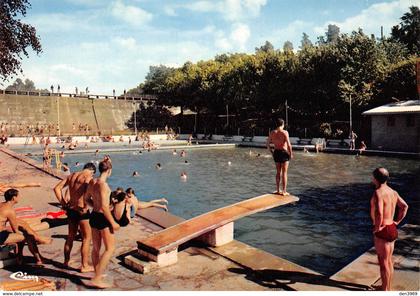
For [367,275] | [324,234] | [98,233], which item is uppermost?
[98,233]

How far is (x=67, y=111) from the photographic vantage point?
61.5 meters

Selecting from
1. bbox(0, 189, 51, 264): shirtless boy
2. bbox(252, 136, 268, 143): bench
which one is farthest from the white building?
bbox(0, 189, 51, 264): shirtless boy

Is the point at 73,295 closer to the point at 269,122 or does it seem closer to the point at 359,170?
the point at 359,170

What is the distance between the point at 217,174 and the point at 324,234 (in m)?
12.8

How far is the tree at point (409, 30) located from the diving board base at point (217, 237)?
5574 cm

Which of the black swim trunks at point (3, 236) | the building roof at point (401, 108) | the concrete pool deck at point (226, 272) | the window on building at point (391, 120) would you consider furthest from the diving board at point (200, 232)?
the window on building at point (391, 120)

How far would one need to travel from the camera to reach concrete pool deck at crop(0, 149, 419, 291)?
5965mm

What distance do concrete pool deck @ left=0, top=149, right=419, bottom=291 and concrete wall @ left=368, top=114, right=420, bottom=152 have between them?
23.6 m

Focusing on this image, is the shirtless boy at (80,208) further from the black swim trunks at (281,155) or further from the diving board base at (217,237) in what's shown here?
the black swim trunks at (281,155)

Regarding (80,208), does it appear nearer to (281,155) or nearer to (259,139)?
(281,155)

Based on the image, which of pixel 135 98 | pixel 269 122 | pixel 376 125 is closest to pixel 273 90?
pixel 269 122

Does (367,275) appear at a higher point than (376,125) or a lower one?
lower

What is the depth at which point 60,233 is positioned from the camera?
876 cm

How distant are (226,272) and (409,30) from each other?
63.5 m
